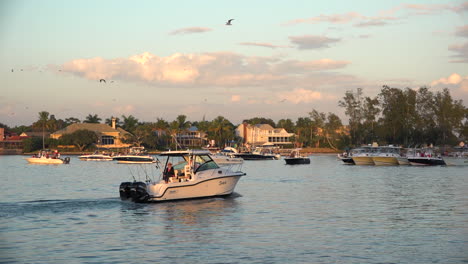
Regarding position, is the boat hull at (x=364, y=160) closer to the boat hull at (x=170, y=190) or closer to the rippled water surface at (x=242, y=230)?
the rippled water surface at (x=242, y=230)

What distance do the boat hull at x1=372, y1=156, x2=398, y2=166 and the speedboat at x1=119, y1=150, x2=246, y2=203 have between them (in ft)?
201

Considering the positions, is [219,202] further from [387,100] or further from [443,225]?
[387,100]

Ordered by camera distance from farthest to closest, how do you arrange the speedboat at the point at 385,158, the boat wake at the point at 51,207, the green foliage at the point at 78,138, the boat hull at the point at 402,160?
1. the green foliage at the point at 78,138
2. the boat hull at the point at 402,160
3. the speedboat at the point at 385,158
4. the boat wake at the point at 51,207

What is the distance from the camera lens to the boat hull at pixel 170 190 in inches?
1356

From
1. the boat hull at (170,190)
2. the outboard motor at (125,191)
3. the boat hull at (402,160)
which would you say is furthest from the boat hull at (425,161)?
the outboard motor at (125,191)

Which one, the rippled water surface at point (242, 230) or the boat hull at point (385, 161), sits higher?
the boat hull at point (385, 161)

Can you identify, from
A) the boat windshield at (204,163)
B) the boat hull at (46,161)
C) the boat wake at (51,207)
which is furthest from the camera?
the boat hull at (46,161)

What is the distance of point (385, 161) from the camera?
95438 mm

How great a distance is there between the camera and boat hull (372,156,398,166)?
9512 centimetres

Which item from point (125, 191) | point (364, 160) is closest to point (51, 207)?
point (125, 191)

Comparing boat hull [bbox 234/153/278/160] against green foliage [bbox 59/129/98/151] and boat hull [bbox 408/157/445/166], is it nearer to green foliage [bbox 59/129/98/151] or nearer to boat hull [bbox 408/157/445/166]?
boat hull [bbox 408/157/445/166]

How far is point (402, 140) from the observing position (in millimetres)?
132250

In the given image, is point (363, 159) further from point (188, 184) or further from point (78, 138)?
point (78, 138)

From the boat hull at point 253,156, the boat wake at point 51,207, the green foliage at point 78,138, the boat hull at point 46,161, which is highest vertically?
the green foliage at point 78,138
